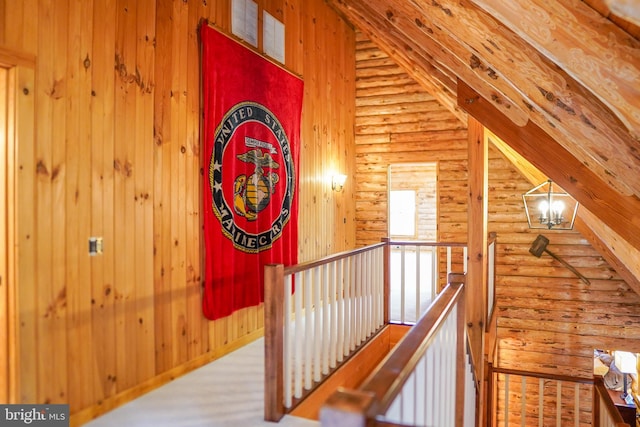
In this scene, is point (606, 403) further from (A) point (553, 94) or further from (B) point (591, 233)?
(A) point (553, 94)

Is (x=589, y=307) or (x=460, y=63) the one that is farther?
(x=589, y=307)

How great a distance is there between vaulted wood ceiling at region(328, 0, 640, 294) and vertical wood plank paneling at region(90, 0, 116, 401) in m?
1.98

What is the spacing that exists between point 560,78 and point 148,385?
3024 millimetres

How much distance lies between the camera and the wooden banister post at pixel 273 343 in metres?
2.60

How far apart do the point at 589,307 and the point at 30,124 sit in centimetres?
717

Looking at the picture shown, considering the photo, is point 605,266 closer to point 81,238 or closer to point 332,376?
point 332,376

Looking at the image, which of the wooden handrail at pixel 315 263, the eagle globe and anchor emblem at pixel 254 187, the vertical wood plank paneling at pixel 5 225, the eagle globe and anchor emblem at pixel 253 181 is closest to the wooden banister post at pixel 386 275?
the wooden handrail at pixel 315 263

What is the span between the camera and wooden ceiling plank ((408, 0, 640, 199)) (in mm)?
1832

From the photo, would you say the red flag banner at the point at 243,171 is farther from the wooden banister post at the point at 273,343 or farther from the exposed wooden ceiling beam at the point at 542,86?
the exposed wooden ceiling beam at the point at 542,86

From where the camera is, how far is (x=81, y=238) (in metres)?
2.55

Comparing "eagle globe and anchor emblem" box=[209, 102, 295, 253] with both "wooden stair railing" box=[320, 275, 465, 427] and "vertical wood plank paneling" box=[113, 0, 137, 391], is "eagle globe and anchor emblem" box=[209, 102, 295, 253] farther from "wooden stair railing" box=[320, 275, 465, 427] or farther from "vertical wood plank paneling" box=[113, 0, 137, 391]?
"wooden stair railing" box=[320, 275, 465, 427]

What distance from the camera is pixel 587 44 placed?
1.37 metres

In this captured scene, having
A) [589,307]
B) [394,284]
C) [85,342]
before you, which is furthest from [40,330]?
[589,307]

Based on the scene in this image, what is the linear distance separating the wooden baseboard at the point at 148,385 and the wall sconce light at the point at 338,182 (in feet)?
9.49
